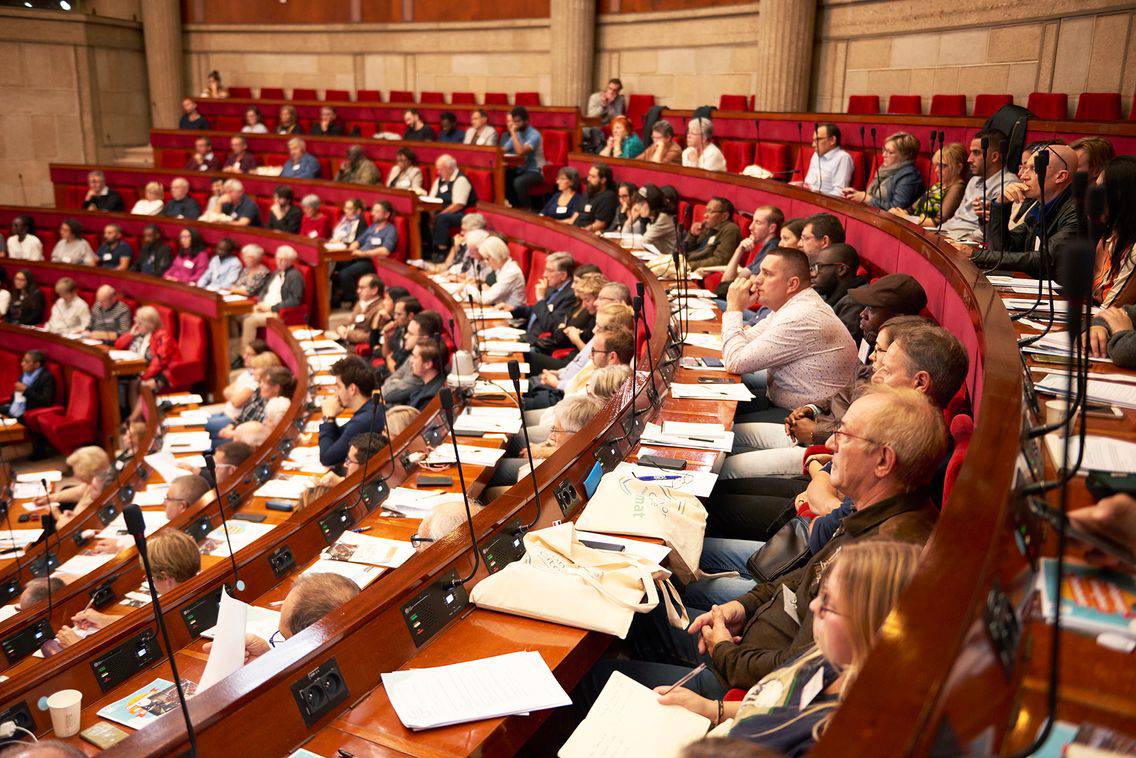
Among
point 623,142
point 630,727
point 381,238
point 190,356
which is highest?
point 623,142

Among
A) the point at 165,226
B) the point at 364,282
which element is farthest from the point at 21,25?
the point at 364,282

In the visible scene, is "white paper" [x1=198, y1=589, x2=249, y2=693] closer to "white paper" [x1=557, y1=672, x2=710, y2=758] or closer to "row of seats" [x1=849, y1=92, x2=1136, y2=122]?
"white paper" [x1=557, y1=672, x2=710, y2=758]

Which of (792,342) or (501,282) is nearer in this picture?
(792,342)

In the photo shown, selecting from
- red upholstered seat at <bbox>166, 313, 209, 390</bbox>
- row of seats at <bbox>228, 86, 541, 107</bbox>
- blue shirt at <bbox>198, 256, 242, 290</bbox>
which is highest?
row of seats at <bbox>228, 86, 541, 107</bbox>

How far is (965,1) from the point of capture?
6172 mm

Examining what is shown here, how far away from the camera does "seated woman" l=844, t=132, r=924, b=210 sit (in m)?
4.41

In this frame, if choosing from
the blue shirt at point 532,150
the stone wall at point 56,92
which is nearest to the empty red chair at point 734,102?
the blue shirt at point 532,150

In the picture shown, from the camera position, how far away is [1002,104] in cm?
573

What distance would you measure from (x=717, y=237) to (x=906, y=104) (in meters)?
2.47

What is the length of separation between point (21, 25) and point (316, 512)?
10434 millimetres

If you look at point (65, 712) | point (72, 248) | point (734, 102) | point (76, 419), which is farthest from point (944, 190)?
point (72, 248)

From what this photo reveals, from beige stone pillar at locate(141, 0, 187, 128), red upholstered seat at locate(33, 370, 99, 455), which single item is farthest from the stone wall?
red upholstered seat at locate(33, 370, 99, 455)

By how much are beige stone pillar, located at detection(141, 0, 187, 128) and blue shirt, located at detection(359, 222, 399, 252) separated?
19.8 feet

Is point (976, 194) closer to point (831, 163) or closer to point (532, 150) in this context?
point (831, 163)
